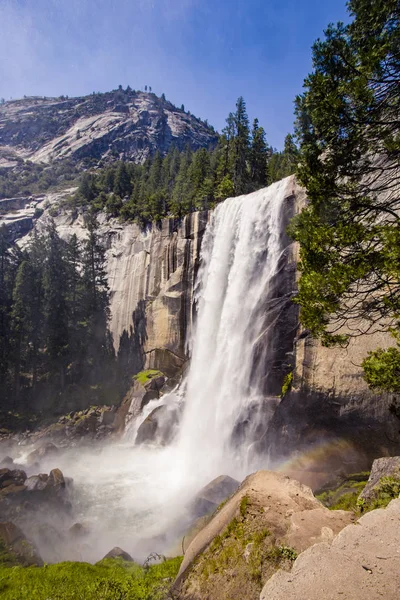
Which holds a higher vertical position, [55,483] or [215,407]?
[215,407]

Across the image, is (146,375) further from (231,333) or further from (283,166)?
(283,166)

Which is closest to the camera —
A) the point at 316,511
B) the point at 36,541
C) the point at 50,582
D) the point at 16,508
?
the point at 316,511

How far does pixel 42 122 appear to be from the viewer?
586 feet

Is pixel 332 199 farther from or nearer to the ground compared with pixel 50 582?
farther from the ground

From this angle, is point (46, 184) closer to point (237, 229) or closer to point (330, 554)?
point (237, 229)

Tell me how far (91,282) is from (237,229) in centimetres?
2420

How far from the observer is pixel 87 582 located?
8.15m

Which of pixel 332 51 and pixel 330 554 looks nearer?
pixel 330 554

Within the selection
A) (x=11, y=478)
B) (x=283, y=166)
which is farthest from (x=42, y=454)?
(x=283, y=166)

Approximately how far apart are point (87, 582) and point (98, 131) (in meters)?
181

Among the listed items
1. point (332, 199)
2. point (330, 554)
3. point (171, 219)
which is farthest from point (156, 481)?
point (171, 219)

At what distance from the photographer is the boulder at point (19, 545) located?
11383mm

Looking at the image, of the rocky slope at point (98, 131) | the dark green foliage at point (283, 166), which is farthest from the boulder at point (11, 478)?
the rocky slope at point (98, 131)

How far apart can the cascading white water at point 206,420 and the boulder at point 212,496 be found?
90 cm
